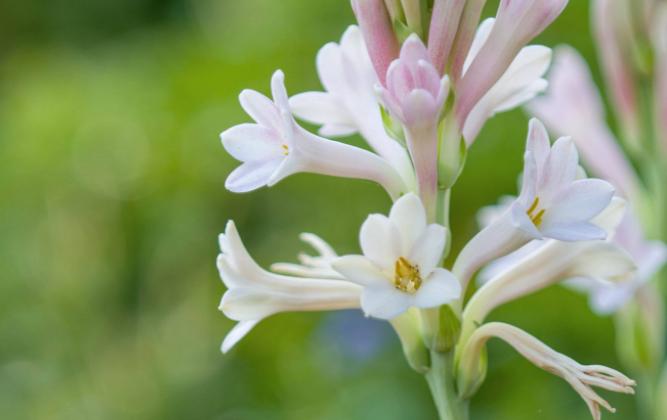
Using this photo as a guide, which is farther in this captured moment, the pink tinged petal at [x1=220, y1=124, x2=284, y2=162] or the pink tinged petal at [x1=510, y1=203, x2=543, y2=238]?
the pink tinged petal at [x1=220, y1=124, x2=284, y2=162]

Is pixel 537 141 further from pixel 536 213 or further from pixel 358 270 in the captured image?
pixel 358 270

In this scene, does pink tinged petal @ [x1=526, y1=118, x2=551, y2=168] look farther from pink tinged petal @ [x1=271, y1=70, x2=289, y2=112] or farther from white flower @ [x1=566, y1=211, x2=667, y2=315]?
white flower @ [x1=566, y1=211, x2=667, y2=315]

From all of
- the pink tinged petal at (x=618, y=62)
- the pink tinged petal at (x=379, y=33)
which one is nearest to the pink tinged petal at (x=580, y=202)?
the pink tinged petal at (x=379, y=33)

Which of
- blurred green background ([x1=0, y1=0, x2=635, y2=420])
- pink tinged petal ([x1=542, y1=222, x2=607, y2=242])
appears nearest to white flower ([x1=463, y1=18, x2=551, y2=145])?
pink tinged petal ([x1=542, y1=222, x2=607, y2=242])

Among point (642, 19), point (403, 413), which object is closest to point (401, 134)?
point (642, 19)

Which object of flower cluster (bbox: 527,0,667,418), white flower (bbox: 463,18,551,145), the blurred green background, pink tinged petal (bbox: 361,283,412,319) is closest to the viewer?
pink tinged petal (bbox: 361,283,412,319)

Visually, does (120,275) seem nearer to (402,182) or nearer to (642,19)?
(642,19)

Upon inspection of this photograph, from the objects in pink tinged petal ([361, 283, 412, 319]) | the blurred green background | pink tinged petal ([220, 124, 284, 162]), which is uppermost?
pink tinged petal ([220, 124, 284, 162])
